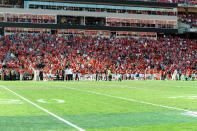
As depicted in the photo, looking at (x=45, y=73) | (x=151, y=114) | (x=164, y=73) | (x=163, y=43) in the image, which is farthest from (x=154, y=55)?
(x=151, y=114)

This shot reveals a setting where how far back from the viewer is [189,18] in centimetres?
7569

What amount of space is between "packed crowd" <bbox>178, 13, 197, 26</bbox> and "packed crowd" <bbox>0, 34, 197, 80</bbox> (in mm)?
11265

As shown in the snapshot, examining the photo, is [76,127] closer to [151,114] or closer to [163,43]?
[151,114]

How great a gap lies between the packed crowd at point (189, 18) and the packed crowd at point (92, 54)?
11.3 m

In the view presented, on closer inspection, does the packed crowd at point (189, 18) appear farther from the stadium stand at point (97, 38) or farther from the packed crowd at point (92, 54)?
the packed crowd at point (92, 54)

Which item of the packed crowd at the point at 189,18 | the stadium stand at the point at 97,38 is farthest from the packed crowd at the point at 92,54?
the packed crowd at the point at 189,18

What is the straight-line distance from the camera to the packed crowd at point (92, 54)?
4453cm

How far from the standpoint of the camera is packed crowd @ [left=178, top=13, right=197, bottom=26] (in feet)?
244

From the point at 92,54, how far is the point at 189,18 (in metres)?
32.8

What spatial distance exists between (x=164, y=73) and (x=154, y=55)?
39.5 feet

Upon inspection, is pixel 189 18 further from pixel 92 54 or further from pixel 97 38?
pixel 92 54

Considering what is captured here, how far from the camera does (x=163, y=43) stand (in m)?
62.5

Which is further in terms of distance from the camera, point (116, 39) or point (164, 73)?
point (116, 39)

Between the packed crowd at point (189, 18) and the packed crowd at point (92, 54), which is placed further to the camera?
the packed crowd at point (189, 18)
